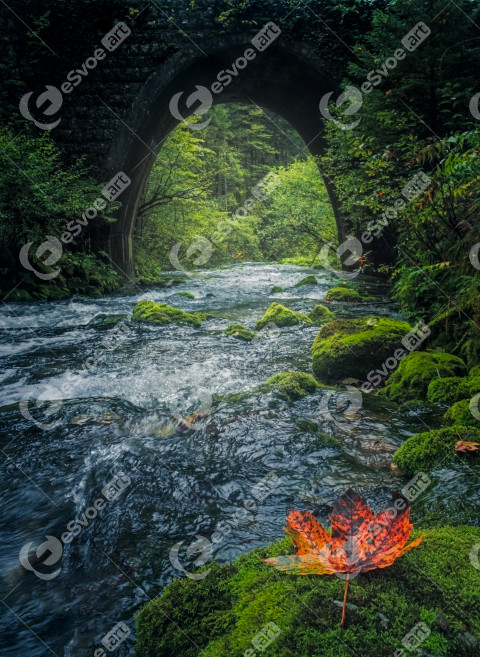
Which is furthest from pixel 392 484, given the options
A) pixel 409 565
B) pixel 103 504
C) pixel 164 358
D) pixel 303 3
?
pixel 303 3

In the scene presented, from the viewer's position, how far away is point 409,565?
1.36 m

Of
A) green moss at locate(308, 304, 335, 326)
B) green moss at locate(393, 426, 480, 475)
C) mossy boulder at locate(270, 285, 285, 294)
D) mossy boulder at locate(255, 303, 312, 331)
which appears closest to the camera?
green moss at locate(393, 426, 480, 475)

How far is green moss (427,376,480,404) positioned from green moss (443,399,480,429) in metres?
0.44

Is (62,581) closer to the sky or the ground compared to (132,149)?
closer to the ground

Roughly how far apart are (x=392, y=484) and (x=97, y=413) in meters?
2.78

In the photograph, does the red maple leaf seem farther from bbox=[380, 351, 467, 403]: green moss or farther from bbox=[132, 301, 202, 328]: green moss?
bbox=[132, 301, 202, 328]: green moss

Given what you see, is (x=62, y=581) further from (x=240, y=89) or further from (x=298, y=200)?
(x=298, y=200)

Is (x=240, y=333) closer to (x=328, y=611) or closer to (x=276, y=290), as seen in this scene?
(x=276, y=290)

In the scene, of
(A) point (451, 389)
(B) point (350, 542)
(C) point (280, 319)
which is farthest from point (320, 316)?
(B) point (350, 542)

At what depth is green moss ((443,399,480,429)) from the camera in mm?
2877

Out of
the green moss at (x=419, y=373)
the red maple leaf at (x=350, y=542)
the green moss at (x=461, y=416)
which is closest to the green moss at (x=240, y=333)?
the green moss at (x=419, y=373)

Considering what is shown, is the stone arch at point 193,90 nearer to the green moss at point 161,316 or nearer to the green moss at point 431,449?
the green moss at point 161,316

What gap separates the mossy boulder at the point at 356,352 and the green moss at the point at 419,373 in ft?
1.49

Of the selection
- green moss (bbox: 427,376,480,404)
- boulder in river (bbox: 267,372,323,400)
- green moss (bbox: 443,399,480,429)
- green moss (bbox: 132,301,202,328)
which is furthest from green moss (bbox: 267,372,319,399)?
green moss (bbox: 132,301,202,328)
